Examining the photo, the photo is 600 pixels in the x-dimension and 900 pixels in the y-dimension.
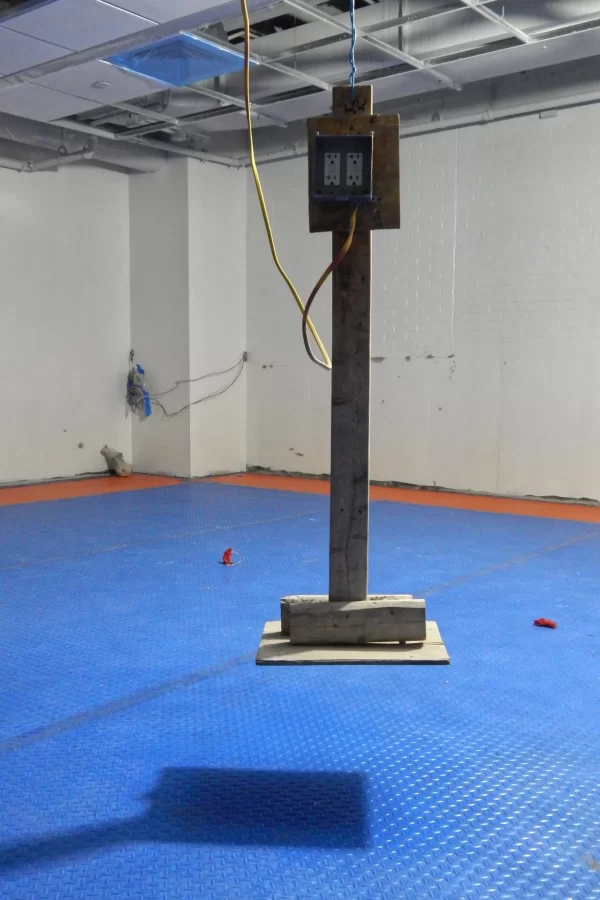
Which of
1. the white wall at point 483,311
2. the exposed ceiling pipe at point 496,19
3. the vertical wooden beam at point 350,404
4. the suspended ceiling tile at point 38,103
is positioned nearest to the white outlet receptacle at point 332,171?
the vertical wooden beam at point 350,404

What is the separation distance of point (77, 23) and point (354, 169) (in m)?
3.70

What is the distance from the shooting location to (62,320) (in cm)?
793

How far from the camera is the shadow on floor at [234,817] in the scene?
6.15 feet

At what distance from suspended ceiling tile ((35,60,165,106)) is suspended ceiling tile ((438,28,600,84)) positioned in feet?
7.42

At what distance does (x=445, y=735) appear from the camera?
96.3 inches

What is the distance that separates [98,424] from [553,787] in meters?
6.91

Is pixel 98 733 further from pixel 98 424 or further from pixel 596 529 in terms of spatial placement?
pixel 98 424

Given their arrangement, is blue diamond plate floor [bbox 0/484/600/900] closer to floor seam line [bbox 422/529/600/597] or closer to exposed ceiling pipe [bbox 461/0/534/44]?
floor seam line [bbox 422/529/600/597]

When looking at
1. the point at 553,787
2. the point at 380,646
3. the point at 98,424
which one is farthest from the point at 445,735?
the point at 98,424

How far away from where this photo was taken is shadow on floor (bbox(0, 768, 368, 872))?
73.8 inches

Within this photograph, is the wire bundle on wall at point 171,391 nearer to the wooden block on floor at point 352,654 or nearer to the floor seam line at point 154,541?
the floor seam line at point 154,541

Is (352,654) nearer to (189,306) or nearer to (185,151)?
(189,306)

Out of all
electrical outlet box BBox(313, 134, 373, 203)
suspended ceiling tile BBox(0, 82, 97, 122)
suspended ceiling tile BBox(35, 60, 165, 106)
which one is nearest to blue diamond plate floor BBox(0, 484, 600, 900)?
electrical outlet box BBox(313, 134, 373, 203)

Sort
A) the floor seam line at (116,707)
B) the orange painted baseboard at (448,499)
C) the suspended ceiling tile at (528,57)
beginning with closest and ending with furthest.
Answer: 1. the floor seam line at (116,707)
2. the suspended ceiling tile at (528,57)
3. the orange painted baseboard at (448,499)
